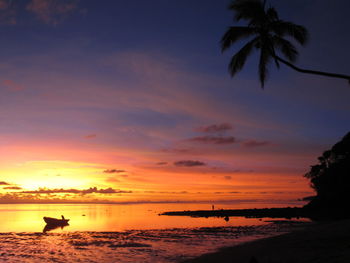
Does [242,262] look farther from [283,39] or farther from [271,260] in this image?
[283,39]

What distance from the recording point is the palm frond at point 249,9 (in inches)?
718

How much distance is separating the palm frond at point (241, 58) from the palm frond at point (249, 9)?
1650 millimetres

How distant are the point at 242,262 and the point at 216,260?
99.0 inches

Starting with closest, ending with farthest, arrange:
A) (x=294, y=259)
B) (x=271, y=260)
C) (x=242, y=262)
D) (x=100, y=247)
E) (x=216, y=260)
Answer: (x=294, y=259) → (x=271, y=260) → (x=242, y=262) → (x=216, y=260) → (x=100, y=247)

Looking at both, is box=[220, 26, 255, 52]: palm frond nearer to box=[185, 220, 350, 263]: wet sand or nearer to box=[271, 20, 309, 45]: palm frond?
box=[271, 20, 309, 45]: palm frond

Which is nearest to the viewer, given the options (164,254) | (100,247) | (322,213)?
(164,254)

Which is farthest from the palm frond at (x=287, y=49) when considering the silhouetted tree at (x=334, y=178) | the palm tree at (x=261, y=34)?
the silhouetted tree at (x=334, y=178)

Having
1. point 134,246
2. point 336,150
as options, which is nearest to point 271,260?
point 134,246

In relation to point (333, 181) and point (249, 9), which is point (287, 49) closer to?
point (249, 9)

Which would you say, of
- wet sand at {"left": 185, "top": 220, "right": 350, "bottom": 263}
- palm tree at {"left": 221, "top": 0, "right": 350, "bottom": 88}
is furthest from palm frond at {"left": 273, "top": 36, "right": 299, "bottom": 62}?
wet sand at {"left": 185, "top": 220, "right": 350, "bottom": 263}

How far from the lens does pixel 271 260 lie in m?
18.8

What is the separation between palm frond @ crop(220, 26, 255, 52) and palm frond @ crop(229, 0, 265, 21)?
2.85 ft

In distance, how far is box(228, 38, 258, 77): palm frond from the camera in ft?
64.8

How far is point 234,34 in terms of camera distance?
20.0 m
